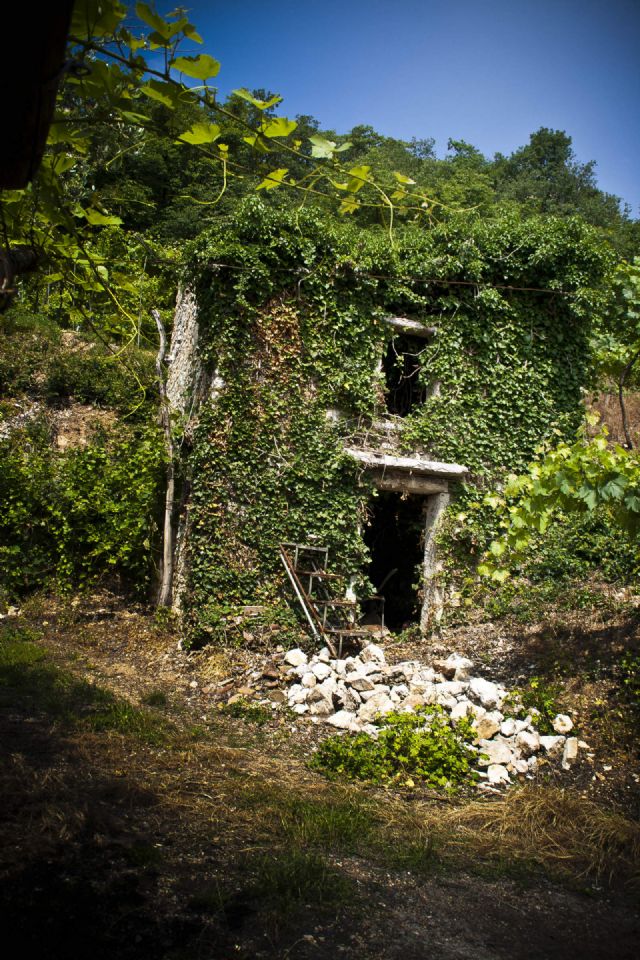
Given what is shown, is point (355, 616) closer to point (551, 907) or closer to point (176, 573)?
point (176, 573)

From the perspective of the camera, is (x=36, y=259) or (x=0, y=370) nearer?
(x=36, y=259)

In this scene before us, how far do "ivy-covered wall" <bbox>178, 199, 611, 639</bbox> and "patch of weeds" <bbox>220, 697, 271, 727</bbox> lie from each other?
1.78 m

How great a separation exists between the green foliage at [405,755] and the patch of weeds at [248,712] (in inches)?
38.9

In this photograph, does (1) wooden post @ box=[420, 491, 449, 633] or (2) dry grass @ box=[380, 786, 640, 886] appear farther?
(1) wooden post @ box=[420, 491, 449, 633]

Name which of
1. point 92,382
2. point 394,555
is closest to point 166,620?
point 394,555

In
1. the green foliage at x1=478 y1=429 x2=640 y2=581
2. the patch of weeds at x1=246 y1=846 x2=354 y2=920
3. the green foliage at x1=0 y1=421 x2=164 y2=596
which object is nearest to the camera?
the patch of weeds at x1=246 y1=846 x2=354 y2=920

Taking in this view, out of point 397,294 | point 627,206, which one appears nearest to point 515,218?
point 397,294

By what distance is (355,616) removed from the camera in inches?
343

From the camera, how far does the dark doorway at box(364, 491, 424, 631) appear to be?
11.1m

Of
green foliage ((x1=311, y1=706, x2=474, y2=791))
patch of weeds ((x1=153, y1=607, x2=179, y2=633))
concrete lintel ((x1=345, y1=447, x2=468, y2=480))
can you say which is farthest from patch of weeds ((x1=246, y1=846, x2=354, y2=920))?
concrete lintel ((x1=345, y1=447, x2=468, y2=480))

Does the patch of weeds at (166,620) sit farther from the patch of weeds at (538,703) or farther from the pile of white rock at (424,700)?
the patch of weeds at (538,703)

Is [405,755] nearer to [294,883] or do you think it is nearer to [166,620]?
[294,883]

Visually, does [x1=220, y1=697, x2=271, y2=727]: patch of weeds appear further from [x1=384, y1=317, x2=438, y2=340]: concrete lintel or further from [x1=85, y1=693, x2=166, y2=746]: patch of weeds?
[x1=384, y1=317, x2=438, y2=340]: concrete lintel

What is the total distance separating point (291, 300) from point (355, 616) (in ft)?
14.3
